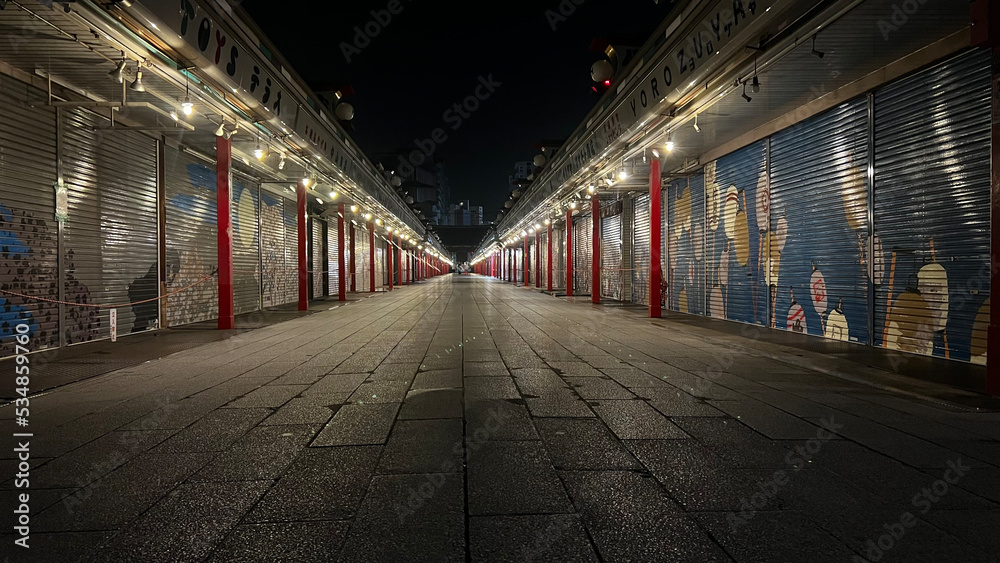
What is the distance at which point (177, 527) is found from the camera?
8.18 ft

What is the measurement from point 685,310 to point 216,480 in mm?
14123

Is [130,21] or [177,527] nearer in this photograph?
[177,527]

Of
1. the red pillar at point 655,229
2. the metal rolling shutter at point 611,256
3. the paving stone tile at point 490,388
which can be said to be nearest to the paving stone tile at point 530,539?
the paving stone tile at point 490,388

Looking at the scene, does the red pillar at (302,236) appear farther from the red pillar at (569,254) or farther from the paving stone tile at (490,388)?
the paving stone tile at (490,388)

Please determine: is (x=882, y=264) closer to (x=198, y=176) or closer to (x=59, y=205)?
(x=59, y=205)

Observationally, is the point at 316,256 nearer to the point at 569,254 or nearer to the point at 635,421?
the point at 569,254

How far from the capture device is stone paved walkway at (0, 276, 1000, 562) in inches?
92.3

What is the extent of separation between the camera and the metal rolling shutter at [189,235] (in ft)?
37.3

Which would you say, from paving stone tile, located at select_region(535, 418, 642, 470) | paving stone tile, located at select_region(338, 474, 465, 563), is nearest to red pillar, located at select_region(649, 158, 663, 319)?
paving stone tile, located at select_region(535, 418, 642, 470)

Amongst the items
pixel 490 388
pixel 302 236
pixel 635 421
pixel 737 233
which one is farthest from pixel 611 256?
pixel 635 421

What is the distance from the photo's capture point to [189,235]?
1215 centimetres

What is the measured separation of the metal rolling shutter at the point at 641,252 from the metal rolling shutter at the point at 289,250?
43.7 feet

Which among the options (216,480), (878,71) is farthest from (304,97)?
(878,71)

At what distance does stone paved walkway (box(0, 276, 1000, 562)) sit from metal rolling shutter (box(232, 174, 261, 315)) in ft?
31.4
